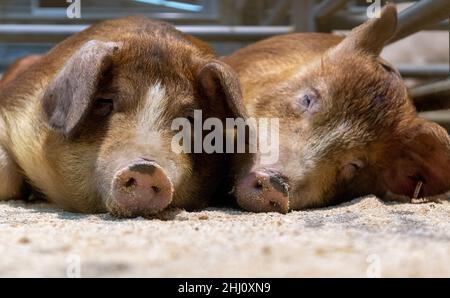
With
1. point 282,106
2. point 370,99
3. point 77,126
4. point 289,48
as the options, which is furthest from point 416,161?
point 77,126

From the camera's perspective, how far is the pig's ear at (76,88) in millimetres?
2328

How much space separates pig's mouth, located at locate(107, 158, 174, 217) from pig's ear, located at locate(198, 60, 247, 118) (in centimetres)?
45

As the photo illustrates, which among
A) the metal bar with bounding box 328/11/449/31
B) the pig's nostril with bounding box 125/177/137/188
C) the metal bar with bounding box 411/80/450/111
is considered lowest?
the pig's nostril with bounding box 125/177/137/188

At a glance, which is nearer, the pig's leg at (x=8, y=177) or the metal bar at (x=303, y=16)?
the pig's leg at (x=8, y=177)

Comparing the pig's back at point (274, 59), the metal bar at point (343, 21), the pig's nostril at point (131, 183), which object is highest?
the metal bar at point (343, 21)

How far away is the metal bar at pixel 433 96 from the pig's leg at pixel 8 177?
2.04 metres

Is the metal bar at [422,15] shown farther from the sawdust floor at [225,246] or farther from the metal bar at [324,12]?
the sawdust floor at [225,246]

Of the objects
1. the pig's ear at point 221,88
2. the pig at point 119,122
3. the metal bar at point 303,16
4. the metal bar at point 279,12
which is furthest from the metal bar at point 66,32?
the pig's ear at point 221,88

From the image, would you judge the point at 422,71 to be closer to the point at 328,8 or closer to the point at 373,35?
the point at 328,8

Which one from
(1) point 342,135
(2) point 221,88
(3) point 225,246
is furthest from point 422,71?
(3) point 225,246

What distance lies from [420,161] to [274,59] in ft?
2.82

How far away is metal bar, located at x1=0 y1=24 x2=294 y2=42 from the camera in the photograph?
471 centimetres

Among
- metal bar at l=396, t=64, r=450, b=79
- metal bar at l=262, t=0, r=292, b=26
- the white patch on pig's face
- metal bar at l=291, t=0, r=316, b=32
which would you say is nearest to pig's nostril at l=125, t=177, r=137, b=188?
the white patch on pig's face

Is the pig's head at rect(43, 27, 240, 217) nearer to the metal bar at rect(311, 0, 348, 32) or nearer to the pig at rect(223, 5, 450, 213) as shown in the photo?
the pig at rect(223, 5, 450, 213)
